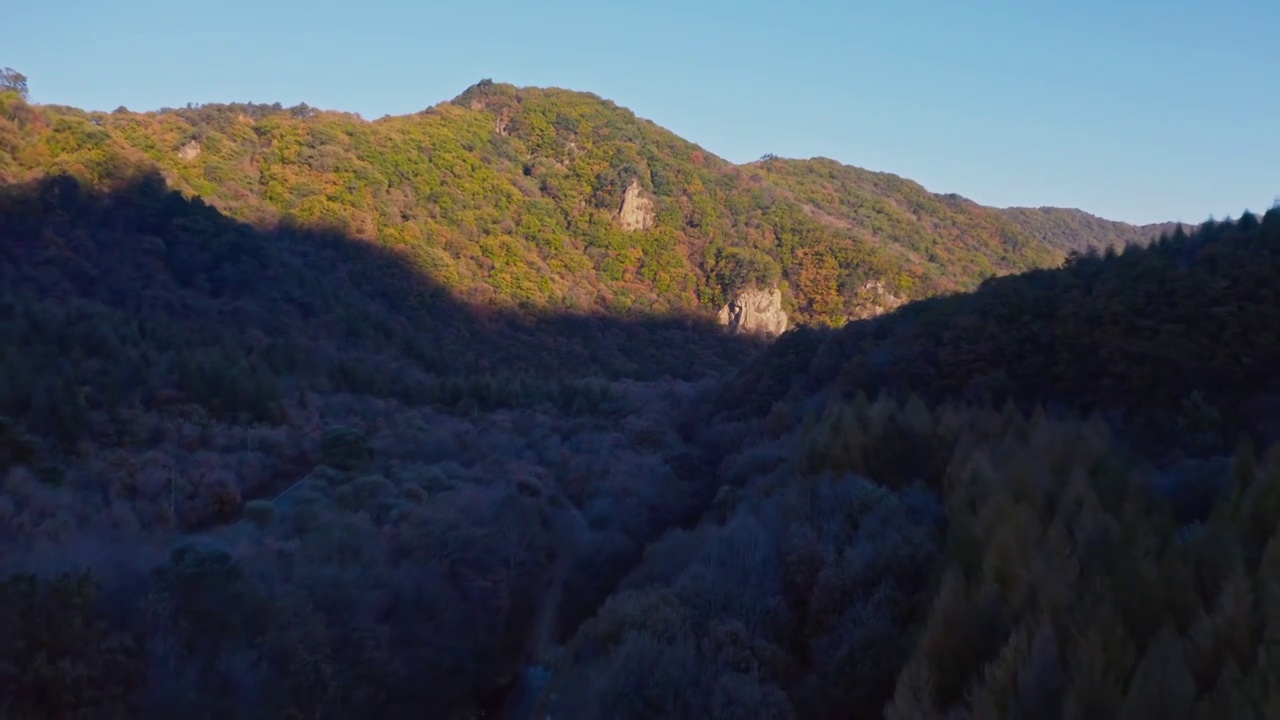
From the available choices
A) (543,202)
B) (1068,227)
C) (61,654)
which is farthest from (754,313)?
(1068,227)

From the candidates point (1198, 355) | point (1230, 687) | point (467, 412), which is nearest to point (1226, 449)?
point (1198, 355)

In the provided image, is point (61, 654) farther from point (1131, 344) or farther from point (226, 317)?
point (226, 317)

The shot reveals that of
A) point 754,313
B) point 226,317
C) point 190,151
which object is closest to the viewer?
point 226,317

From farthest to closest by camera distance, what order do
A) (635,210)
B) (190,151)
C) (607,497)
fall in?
(635,210) < (190,151) < (607,497)

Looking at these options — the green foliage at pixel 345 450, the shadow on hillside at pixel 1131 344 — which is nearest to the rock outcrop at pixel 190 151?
the green foliage at pixel 345 450

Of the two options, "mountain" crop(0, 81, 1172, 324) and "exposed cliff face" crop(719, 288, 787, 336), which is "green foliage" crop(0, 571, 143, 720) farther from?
"exposed cliff face" crop(719, 288, 787, 336)

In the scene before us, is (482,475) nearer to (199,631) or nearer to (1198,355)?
(199,631)
